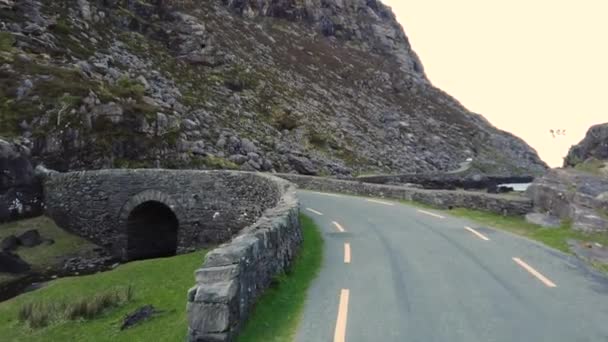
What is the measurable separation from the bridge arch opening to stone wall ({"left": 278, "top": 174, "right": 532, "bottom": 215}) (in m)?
11.1

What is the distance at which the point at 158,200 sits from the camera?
88.0 ft

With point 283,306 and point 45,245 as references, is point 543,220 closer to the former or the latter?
point 283,306

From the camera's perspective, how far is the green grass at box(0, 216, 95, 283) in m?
24.4

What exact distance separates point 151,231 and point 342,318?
990 inches

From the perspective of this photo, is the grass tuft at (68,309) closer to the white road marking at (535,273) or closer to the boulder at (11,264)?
the boulder at (11,264)

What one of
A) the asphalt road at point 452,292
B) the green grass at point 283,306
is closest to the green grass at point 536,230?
the asphalt road at point 452,292

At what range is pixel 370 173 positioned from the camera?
59469 millimetres

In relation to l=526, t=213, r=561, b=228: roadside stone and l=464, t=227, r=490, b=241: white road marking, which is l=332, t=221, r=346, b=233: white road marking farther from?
l=526, t=213, r=561, b=228: roadside stone

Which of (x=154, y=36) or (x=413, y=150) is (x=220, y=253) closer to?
(x=154, y=36)

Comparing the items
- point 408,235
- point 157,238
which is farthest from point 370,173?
point 408,235

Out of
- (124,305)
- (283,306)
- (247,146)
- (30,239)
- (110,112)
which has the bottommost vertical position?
(30,239)

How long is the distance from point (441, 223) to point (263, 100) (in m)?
48.3

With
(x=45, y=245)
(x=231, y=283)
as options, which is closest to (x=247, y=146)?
(x=45, y=245)

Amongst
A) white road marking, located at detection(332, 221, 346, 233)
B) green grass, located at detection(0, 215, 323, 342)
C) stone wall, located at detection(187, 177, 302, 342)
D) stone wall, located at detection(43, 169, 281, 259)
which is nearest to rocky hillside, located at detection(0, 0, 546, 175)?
stone wall, located at detection(43, 169, 281, 259)
